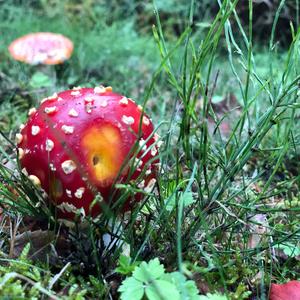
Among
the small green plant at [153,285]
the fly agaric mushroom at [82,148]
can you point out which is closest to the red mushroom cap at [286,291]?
the small green plant at [153,285]

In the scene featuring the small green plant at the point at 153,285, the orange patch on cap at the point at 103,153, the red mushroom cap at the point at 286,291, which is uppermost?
the orange patch on cap at the point at 103,153

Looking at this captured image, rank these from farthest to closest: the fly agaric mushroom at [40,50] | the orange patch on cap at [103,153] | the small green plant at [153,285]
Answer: the fly agaric mushroom at [40,50] → the orange patch on cap at [103,153] → the small green plant at [153,285]

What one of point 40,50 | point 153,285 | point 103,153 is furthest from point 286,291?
point 40,50

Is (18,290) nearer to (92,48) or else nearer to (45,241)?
(45,241)

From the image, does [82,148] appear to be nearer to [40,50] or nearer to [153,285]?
[153,285]

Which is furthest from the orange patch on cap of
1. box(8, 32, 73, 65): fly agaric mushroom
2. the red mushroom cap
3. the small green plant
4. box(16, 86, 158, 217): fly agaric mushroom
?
box(8, 32, 73, 65): fly agaric mushroom

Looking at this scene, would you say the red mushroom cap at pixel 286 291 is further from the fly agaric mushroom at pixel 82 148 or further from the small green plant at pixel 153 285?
the fly agaric mushroom at pixel 82 148

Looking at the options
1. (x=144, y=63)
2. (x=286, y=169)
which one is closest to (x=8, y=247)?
(x=286, y=169)
